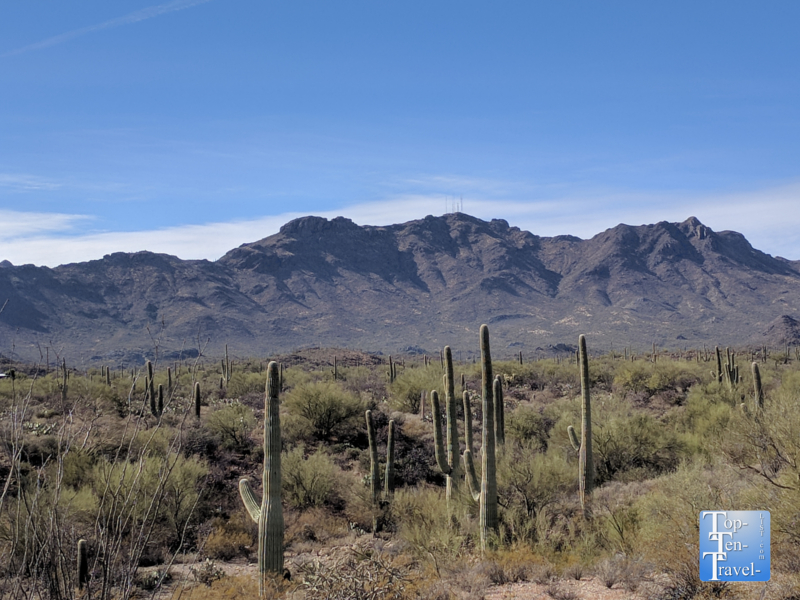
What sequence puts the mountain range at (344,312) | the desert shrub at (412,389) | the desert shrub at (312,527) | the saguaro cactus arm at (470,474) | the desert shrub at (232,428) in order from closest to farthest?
the saguaro cactus arm at (470,474)
the desert shrub at (312,527)
the desert shrub at (232,428)
the desert shrub at (412,389)
the mountain range at (344,312)

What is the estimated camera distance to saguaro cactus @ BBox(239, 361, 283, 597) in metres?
10.5

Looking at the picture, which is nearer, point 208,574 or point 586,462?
point 208,574

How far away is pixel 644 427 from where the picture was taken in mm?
18969

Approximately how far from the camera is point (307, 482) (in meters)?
17.5

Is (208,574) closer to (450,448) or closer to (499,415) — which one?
(450,448)

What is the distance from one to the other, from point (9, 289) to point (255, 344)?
2523 inches

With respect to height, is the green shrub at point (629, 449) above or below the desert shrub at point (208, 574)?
above

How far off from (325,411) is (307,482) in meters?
6.80

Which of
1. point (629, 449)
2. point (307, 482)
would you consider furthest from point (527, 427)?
point (307, 482)

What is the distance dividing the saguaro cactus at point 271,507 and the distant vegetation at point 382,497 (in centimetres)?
20

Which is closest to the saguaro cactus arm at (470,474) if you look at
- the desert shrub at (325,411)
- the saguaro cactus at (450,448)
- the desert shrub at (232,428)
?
the saguaro cactus at (450,448)

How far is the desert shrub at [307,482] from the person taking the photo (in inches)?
685

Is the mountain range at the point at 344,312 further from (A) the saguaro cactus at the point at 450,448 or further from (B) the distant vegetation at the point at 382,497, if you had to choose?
(A) the saguaro cactus at the point at 450,448

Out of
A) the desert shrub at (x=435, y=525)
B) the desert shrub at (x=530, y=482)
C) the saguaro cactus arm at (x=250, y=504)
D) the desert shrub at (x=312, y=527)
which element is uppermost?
the saguaro cactus arm at (x=250, y=504)
